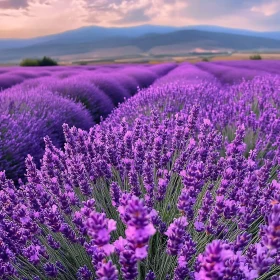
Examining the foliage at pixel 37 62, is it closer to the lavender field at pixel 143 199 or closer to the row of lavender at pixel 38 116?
the row of lavender at pixel 38 116

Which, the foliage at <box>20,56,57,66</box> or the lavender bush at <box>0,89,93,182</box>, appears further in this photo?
the foliage at <box>20,56,57,66</box>

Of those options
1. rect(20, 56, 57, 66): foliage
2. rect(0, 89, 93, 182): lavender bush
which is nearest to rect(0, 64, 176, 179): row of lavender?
rect(0, 89, 93, 182): lavender bush

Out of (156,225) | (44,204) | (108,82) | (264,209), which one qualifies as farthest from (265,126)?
Answer: (108,82)

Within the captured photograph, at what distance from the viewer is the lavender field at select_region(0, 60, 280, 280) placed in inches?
32.2

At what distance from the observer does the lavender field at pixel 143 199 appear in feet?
2.68

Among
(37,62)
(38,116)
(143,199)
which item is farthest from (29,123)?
(37,62)

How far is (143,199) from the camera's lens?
157cm

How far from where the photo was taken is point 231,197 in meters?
1.53

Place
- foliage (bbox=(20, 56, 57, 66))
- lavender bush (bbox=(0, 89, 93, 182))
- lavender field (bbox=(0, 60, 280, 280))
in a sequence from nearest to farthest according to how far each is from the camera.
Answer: lavender field (bbox=(0, 60, 280, 280)) < lavender bush (bbox=(0, 89, 93, 182)) < foliage (bbox=(20, 56, 57, 66))

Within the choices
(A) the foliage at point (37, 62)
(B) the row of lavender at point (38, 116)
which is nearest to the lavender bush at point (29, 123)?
(B) the row of lavender at point (38, 116)

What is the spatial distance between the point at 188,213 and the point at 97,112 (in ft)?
16.3

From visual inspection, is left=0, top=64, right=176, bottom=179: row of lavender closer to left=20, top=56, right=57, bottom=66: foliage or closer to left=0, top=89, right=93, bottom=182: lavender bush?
left=0, top=89, right=93, bottom=182: lavender bush

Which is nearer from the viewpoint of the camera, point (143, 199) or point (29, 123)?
point (143, 199)

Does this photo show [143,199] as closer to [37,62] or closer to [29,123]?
[29,123]
